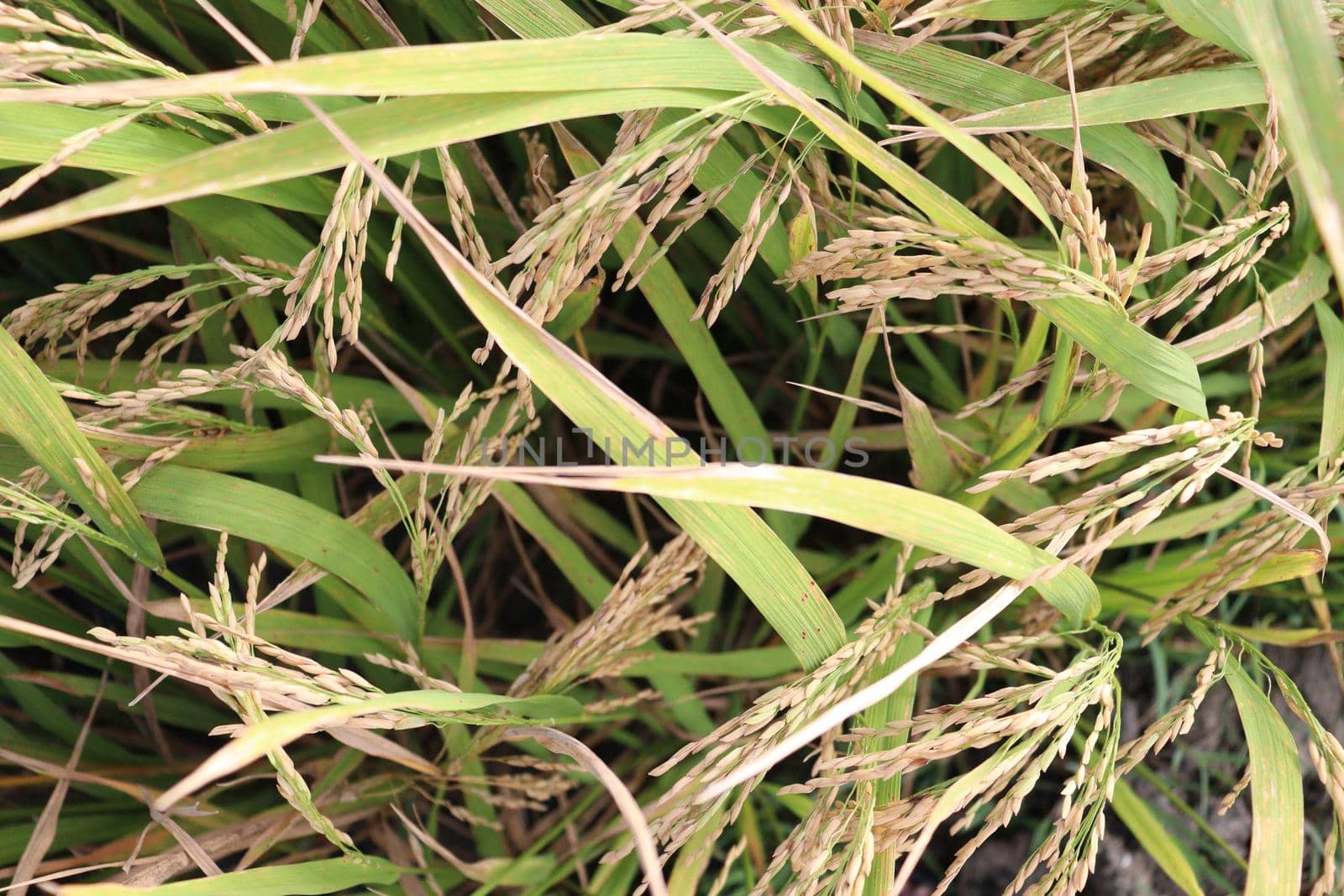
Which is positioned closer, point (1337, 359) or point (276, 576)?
point (1337, 359)

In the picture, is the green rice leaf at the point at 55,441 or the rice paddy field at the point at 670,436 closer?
the rice paddy field at the point at 670,436

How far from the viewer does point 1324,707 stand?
3.82 feet

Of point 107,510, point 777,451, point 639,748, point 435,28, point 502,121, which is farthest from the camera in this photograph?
point 639,748

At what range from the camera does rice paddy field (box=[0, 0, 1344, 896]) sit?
19.8 inches

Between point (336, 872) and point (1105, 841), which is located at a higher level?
point (336, 872)

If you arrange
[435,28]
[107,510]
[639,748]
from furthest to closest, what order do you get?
[639,748]
[435,28]
[107,510]

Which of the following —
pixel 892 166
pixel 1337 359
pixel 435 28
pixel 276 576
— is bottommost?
pixel 276 576

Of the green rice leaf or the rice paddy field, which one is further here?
the green rice leaf

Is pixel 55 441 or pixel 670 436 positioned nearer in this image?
pixel 670 436

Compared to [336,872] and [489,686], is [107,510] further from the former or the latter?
[489,686]

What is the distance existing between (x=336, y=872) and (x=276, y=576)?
465 millimetres

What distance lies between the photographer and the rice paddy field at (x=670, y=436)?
1.65 feet

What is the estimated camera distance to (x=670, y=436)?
1.68 ft

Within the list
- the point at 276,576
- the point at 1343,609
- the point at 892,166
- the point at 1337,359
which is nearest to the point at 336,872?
the point at 276,576
